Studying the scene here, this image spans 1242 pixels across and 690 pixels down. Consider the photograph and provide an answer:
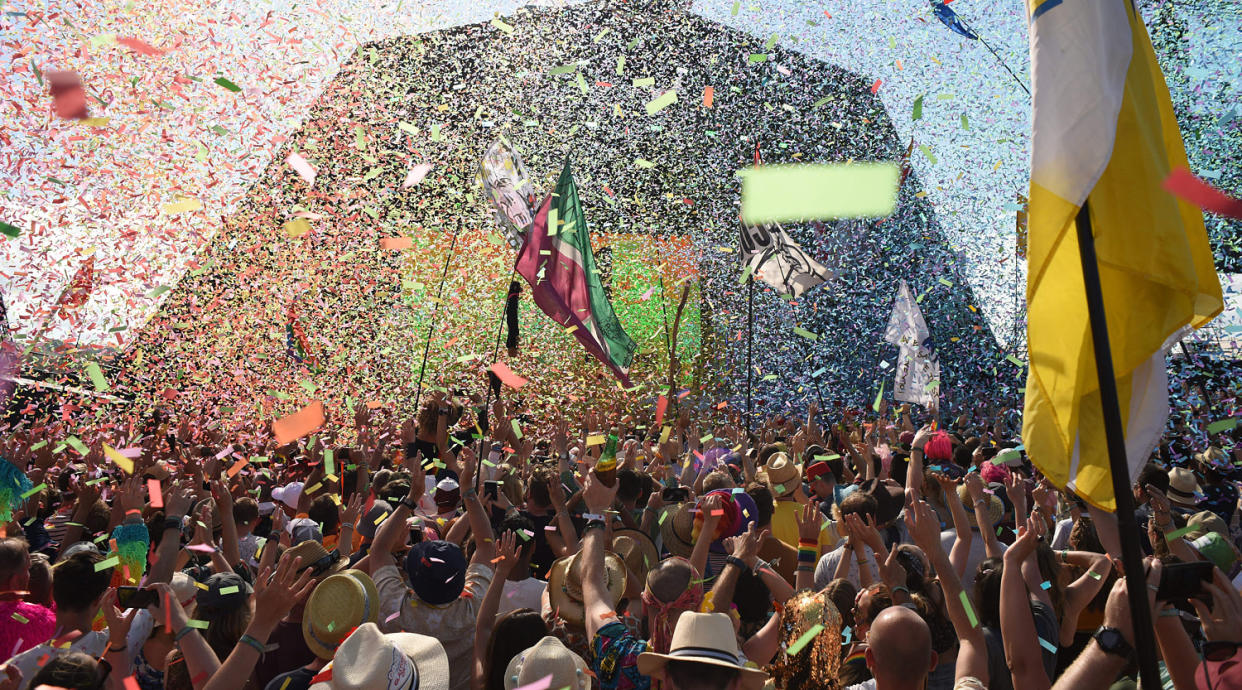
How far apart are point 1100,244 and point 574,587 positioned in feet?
8.69

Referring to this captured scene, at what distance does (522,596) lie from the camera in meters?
4.73

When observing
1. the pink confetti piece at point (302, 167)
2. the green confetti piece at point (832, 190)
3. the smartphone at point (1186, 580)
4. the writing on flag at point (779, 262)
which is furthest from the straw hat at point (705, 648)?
the green confetti piece at point (832, 190)

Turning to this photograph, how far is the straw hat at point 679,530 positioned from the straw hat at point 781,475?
1.07 metres

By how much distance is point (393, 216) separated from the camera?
101 ft

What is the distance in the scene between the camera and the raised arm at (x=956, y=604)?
3.24 meters

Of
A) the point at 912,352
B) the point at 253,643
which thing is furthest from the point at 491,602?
the point at 912,352

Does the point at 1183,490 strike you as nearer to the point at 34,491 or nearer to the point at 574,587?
the point at 574,587

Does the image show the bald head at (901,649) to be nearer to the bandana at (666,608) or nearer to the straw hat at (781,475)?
the bandana at (666,608)

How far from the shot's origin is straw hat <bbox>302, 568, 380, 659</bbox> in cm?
365

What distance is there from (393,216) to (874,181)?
68.0 feet

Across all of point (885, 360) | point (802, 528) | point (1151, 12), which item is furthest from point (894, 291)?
point (802, 528)

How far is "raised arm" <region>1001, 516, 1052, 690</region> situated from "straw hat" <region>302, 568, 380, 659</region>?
259cm

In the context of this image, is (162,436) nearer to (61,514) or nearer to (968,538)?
(61,514)

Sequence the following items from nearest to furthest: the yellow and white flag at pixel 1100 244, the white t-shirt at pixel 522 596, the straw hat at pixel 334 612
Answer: the yellow and white flag at pixel 1100 244, the straw hat at pixel 334 612, the white t-shirt at pixel 522 596
